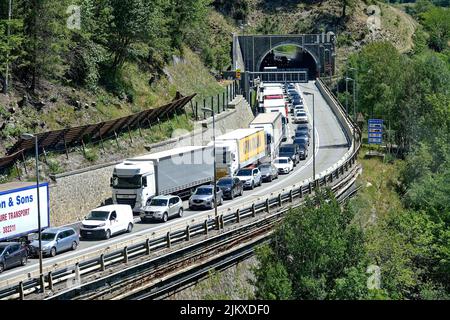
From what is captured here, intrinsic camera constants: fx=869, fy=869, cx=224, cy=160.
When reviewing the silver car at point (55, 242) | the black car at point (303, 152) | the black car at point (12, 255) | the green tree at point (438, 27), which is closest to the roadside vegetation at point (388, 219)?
the black car at point (303, 152)

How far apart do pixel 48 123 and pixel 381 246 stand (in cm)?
2167

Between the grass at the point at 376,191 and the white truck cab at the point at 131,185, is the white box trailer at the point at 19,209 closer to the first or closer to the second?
the white truck cab at the point at 131,185

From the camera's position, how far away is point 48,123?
2005 inches

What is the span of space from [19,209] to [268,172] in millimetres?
24990

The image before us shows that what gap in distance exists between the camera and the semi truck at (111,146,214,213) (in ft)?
148

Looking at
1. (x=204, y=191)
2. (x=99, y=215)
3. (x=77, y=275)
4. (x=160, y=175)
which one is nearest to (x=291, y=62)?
(x=204, y=191)

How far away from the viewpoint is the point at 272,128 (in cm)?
6919

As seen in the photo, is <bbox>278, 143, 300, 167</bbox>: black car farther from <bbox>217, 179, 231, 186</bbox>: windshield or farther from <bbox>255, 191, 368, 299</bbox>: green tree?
<bbox>255, 191, 368, 299</bbox>: green tree

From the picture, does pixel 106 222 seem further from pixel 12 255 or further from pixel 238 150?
pixel 238 150

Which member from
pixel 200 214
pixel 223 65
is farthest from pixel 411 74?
pixel 200 214

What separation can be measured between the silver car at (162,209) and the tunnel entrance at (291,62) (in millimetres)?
91090

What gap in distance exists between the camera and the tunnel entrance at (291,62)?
136 m

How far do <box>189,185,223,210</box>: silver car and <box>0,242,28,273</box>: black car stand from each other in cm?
1464

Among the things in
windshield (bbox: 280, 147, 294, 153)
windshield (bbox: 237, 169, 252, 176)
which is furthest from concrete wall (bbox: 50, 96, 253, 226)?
windshield (bbox: 280, 147, 294, 153)
